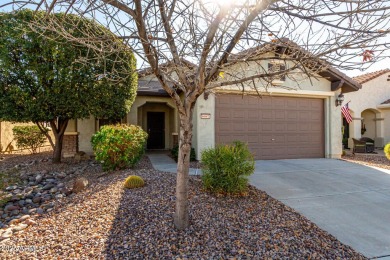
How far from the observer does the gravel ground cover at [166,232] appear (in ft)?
10.1

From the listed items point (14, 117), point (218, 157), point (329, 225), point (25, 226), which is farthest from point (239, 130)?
point (14, 117)

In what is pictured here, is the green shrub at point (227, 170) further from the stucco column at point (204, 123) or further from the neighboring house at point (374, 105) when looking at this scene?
the neighboring house at point (374, 105)

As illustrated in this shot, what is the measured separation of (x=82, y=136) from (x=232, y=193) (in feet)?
29.9

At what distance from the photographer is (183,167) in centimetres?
350

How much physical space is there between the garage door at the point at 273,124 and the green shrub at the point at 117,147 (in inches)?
132

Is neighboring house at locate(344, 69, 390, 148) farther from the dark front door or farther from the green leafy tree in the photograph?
the green leafy tree

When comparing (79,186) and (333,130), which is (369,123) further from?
(79,186)

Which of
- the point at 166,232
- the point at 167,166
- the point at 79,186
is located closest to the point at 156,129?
the point at 167,166

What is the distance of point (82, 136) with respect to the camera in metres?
11.5

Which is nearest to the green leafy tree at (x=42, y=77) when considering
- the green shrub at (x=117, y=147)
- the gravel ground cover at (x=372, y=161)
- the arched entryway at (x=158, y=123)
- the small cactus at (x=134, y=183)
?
the green shrub at (x=117, y=147)

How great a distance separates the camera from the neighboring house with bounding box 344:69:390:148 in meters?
15.7

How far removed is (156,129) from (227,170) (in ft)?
33.4

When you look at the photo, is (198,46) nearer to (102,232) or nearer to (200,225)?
(200,225)

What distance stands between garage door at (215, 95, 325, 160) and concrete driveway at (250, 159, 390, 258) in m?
1.33
